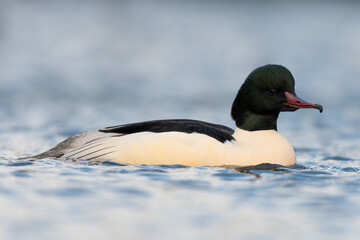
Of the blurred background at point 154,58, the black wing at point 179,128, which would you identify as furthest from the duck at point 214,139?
the blurred background at point 154,58

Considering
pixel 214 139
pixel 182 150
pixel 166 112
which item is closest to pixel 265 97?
pixel 214 139

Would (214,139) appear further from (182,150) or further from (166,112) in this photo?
(166,112)

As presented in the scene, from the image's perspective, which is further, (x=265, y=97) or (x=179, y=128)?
(x=265, y=97)

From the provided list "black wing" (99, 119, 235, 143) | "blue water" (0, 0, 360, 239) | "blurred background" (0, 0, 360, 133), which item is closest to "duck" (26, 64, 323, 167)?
"black wing" (99, 119, 235, 143)

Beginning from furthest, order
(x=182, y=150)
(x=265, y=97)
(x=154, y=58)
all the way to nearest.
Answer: (x=154, y=58)
(x=265, y=97)
(x=182, y=150)

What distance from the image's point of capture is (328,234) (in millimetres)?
5629

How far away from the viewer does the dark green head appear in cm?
845

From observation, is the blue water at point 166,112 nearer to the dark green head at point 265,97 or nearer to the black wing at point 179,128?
the black wing at point 179,128

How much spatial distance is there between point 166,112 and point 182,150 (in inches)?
280

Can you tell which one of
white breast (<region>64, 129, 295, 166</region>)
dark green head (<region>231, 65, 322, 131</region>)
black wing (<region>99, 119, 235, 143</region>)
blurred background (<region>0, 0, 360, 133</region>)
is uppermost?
blurred background (<region>0, 0, 360, 133</region>)

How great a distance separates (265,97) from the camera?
851 cm

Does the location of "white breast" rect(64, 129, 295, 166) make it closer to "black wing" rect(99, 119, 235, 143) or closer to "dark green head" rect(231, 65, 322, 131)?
"black wing" rect(99, 119, 235, 143)

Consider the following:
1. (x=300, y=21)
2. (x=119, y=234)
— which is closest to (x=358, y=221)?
(x=119, y=234)

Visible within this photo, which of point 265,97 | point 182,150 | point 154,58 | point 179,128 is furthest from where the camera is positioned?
point 154,58
